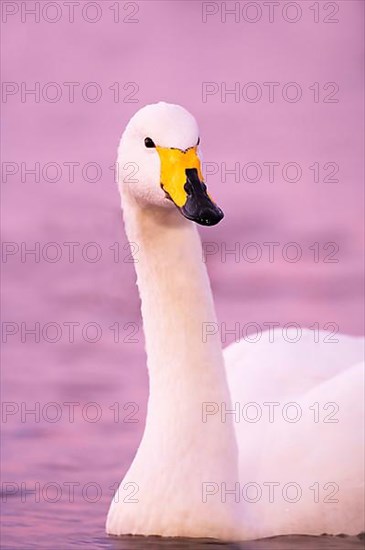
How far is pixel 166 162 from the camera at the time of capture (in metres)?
Answer: 8.12

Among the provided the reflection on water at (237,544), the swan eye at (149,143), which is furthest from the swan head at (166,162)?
the reflection on water at (237,544)

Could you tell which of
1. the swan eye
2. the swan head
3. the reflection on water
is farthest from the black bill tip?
the reflection on water

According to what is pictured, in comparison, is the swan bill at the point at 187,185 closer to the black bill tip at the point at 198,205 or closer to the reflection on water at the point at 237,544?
the black bill tip at the point at 198,205

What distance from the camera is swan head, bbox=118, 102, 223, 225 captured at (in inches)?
313

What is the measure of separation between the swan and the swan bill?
0.04 feet

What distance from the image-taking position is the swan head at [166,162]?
795cm

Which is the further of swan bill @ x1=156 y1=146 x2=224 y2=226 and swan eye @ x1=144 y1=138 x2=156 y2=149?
swan eye @ x1=144 y1=138 x2=156 y2=149

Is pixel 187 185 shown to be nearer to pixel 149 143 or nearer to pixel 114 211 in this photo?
pixel 149 143

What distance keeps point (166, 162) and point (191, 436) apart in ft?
4.12

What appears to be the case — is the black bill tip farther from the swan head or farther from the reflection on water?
the reflection on water

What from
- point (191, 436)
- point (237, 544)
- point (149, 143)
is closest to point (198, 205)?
point (149, 143)

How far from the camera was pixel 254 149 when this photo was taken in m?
17.7

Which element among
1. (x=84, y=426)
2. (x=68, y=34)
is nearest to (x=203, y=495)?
(x=84, y=426)

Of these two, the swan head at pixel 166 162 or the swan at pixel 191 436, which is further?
the swan at pixel 191 436
